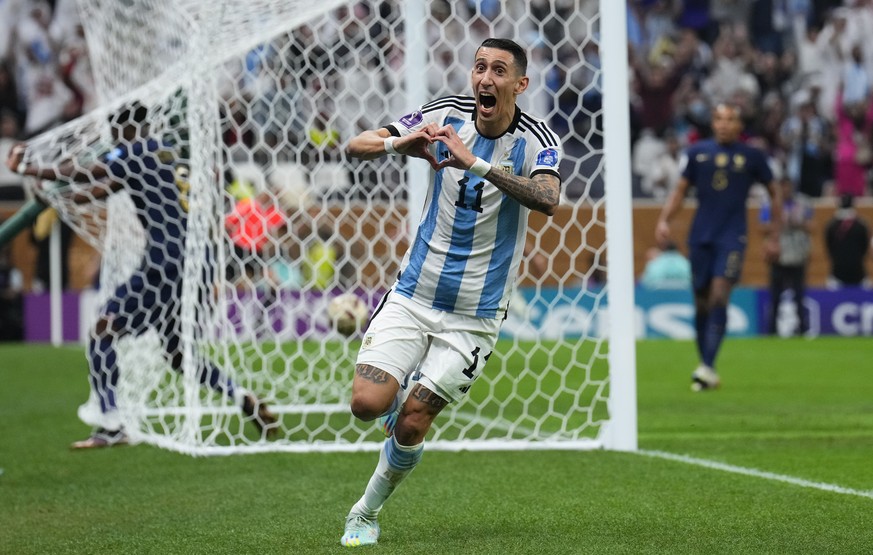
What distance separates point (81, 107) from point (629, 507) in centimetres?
1545

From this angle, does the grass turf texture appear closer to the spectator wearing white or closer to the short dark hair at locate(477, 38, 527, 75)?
the short dark hair at locate(477, 38, 527, 75)

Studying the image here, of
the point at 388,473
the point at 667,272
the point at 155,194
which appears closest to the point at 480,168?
the point at 388,473

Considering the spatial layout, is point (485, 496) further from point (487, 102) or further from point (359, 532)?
point (487, 102)

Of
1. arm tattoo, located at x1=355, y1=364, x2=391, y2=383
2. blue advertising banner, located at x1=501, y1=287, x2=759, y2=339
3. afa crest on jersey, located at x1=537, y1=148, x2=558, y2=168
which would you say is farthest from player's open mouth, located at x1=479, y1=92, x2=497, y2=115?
blue advertising banner, located at x1=501, y1=287, x2=759, y2=339

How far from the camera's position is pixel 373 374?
4980mm

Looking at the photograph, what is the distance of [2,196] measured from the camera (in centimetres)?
1895

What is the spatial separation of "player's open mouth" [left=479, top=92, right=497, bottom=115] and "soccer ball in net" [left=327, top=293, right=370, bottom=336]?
3.01 m

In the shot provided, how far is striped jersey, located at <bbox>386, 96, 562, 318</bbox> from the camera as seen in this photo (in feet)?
17.0

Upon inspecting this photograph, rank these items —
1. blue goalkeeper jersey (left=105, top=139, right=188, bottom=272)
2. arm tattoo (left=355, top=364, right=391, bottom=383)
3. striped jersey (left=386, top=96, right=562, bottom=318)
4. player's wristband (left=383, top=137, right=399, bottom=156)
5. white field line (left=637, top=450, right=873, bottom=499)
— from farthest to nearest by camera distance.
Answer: blue goalkeeper jersey (left=105, top=139, right=188, bottom=272), white field line (left=637, top=450, right=873, bottom=499), striped jersey (left=386, top=96, right=562, bottom=318), arm tattoo (left=355, top=364, right=391, bottom=383), player's wristband (left=383, top=137, right=399, bottom=156)

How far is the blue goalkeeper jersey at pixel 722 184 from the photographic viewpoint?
1103 cm

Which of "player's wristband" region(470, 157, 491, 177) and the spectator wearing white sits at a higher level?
"player's wristband" region(470, 157, 491, 177)

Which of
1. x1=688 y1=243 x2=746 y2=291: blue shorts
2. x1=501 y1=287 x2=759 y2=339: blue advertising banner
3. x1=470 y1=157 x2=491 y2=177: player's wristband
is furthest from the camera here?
x1=501 y1=287 x2=759 y2=339: blue advertising banner

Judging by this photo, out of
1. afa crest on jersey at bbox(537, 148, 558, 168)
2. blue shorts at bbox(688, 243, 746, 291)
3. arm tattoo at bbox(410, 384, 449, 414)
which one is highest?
afa crest on jersey at bbox(537, 148, 558, 168)

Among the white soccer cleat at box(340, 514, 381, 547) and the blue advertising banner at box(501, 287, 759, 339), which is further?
the blue advertising banner at box(501, 287, 759, 339)
